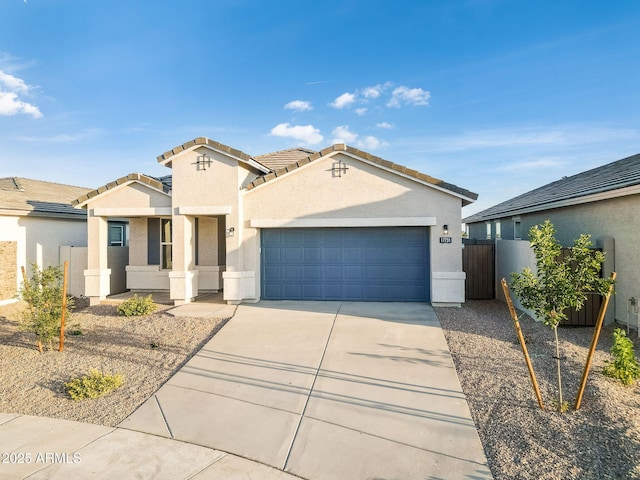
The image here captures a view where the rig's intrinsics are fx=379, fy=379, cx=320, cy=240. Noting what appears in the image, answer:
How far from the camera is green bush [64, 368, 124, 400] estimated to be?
5512mm

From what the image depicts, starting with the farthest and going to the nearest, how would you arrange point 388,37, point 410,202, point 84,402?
point 388,37
point 410,202
point 84,402

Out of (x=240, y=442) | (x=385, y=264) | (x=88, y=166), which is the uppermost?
(x=88, y=166)

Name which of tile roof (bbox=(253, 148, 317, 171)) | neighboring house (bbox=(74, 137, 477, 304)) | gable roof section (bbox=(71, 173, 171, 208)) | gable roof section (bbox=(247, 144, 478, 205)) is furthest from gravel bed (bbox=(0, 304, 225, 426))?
tile roof (bbox=(253, 148, 317, 171))

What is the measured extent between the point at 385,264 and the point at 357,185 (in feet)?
8.30

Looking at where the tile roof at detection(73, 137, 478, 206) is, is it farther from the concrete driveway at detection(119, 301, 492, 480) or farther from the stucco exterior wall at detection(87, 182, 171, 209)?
the concrete driveway at detection(119, 301, 492, 480)

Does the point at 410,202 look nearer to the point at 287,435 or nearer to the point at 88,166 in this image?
the point at 287,435

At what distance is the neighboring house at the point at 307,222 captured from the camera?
10922 millimetres

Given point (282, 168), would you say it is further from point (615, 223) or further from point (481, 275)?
point (615, 223)

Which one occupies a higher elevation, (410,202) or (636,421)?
(410,202)

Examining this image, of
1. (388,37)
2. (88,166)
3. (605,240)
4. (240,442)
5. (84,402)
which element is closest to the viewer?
(240,442)

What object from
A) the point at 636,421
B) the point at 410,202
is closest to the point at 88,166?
the point at 410,202

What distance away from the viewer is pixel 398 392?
5.51 meters

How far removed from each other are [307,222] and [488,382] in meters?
6.87

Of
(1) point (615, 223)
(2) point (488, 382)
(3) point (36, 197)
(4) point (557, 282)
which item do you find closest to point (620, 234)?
(1) point (615, 223)
